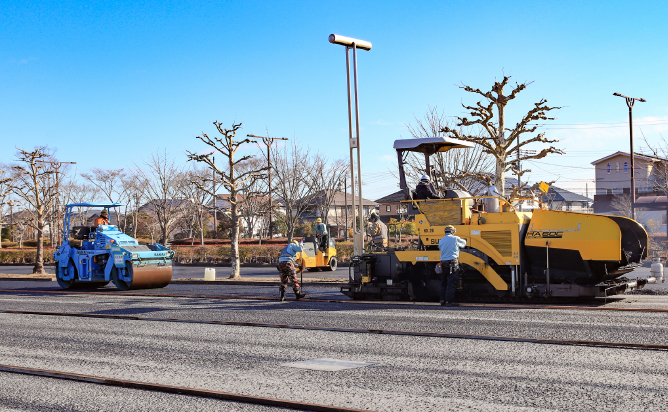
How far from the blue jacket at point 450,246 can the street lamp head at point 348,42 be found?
23.9 feet

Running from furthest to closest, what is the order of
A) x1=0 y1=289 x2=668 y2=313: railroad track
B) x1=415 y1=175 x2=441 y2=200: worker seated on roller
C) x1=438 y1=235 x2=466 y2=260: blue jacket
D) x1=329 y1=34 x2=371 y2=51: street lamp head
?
1. x1=329 y1=34 x2=371 y2=51: street lamp head
2. x1=415 y1=175 x2=441 y2=200: worker seated on roller
3. x1=438 y1=235 x2=466 y2=260: blue jacket
4. x1=0 y1=289 x2=668 y2=313: railroad track

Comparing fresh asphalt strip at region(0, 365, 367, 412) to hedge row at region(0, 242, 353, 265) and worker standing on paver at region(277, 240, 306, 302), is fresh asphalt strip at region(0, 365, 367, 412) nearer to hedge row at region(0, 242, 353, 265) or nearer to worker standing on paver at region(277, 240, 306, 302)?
worker standing on paver at region(277, 240, 306, 302)

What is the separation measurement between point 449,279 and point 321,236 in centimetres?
1339

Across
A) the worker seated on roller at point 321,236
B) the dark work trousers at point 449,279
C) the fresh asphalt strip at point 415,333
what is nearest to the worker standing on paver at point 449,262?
the dark work trousers at point 449,279

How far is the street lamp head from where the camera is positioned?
56.5ft

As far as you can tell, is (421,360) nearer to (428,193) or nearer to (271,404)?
(271,404)

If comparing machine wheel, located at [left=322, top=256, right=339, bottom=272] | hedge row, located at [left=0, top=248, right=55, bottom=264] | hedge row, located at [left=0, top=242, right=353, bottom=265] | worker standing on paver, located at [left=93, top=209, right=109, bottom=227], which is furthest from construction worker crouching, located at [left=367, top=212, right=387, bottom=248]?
hedge row, located at [left=0, top=248, right=55, bottom=264]

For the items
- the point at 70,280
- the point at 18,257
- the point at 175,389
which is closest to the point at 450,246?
the point at 175,389

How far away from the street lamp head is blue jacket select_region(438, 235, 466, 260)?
287 inches

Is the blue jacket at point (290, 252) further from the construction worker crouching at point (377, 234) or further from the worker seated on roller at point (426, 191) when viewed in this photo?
the worker seated on roller at point (426, 191)

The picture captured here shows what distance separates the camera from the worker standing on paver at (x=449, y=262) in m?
12.3

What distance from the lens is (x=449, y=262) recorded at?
12383 mm

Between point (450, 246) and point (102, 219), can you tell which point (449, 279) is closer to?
point (450, 246)

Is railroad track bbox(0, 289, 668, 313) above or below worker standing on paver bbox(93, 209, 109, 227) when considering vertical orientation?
below
